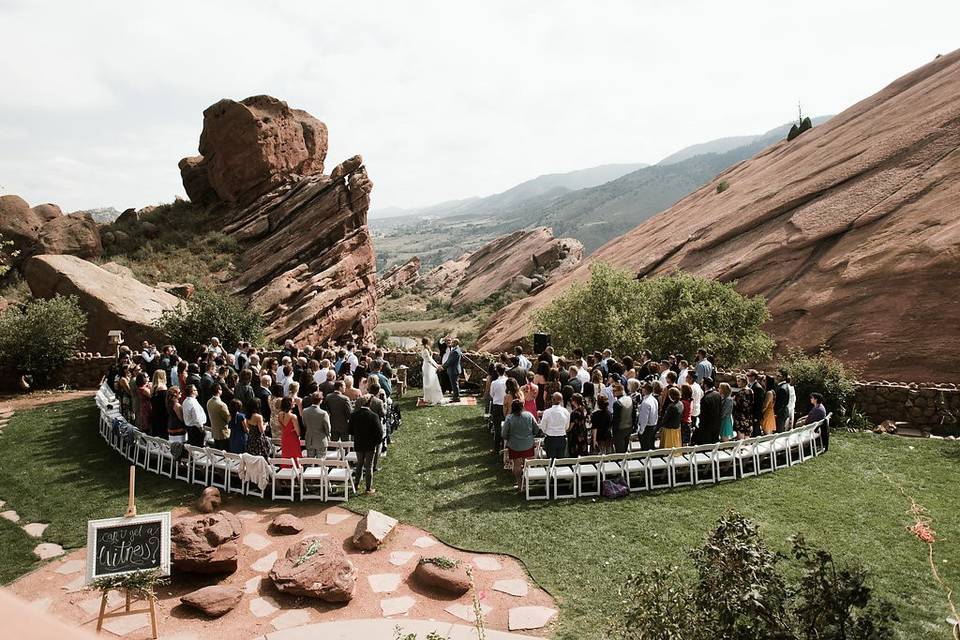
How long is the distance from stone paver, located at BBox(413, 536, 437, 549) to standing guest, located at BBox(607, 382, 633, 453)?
179 inches

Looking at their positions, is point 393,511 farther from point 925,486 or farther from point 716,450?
point 925,486

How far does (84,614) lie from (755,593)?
28.1ft

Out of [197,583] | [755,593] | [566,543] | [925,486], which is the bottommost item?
[925,486]

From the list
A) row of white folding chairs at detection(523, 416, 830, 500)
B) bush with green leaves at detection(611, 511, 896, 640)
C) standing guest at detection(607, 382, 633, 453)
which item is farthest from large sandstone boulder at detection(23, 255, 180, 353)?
bush with green leaves at detection(611, 511, 896, 640)

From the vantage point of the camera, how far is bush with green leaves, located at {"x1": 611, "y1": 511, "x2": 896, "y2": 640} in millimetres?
4781

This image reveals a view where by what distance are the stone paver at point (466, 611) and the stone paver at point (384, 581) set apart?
971mm

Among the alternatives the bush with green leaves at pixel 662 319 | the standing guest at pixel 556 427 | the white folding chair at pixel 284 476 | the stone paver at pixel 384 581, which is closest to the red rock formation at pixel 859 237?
the bush with green leaves at pixel 662 319

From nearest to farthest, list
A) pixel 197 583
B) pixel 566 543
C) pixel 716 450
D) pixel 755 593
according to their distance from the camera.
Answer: pixel 755 593 < pixel 197 583 < pixel 566 543 < pixel 716 450

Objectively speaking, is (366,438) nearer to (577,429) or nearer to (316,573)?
(316,573)

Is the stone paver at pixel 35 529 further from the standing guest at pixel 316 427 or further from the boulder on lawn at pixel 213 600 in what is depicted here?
the standing guest at pixel 316 427

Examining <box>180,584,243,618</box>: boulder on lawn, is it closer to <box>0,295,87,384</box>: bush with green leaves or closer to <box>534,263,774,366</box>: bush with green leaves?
<box>534,263,774,366</box>: bush with green leaves

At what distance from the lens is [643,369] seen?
1625cm

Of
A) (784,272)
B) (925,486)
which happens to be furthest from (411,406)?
(784,272)

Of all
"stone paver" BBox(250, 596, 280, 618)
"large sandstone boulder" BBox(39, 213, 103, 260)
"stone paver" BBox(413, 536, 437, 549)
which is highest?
"large sandstone boulder" BBox(39, 213, 103, 260)
